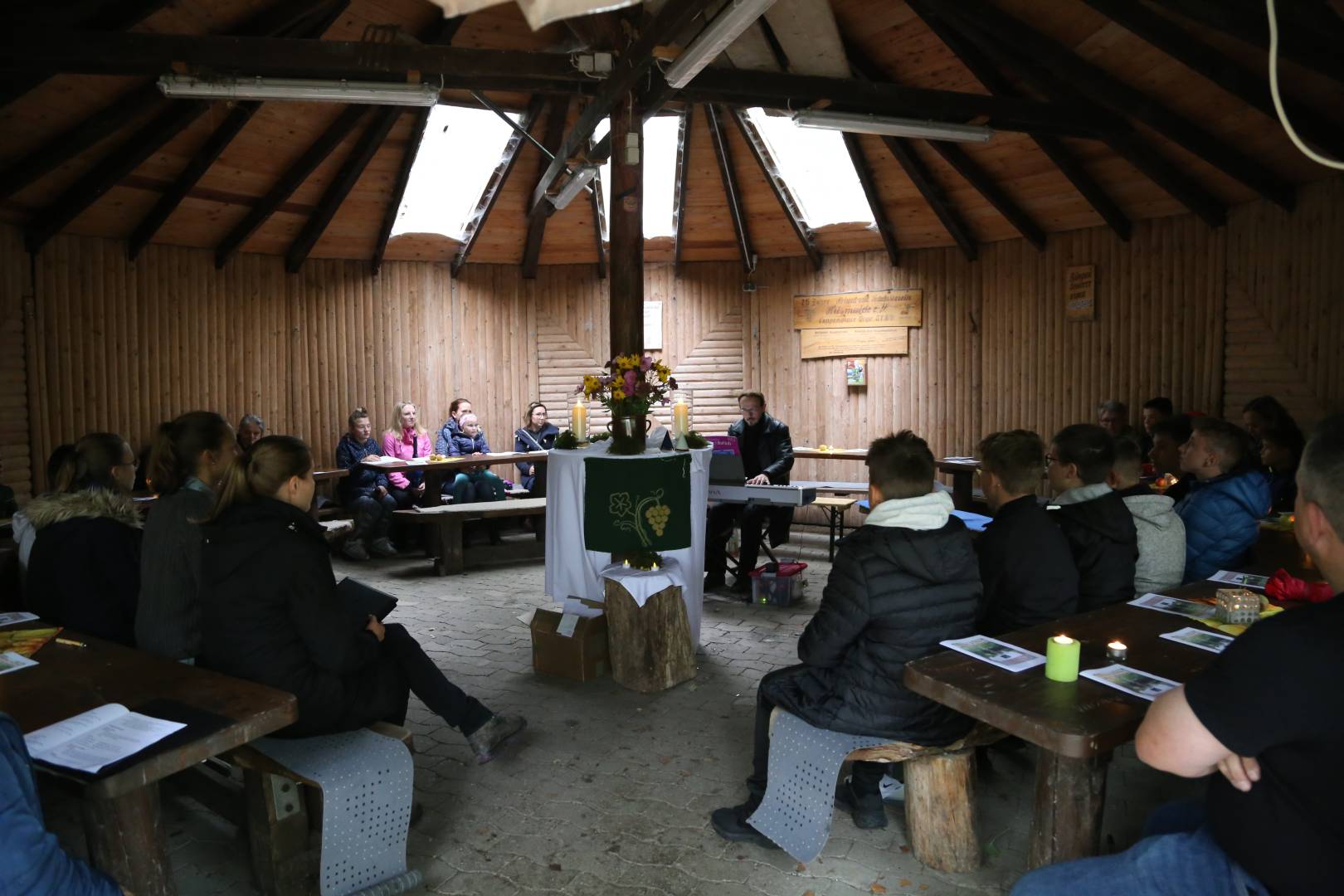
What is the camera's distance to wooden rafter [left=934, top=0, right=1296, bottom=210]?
672 centimetres

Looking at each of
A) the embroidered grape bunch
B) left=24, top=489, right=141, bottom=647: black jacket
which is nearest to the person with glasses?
left=24, top=489, right=141, bottom=647: black jacket

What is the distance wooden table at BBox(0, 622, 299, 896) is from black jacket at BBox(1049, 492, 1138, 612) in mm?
3073

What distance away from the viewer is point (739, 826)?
348 cm

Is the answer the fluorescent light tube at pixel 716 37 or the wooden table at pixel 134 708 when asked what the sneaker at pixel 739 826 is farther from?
the fluorescent light tube at pixel 716 37

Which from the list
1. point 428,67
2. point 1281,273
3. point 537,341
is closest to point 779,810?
point 428,67

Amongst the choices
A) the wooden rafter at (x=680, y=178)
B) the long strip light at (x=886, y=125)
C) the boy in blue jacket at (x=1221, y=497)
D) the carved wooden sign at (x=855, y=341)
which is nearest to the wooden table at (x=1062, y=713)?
the boy in blue jacket at (x=1221, y=497)

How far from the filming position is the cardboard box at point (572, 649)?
532cm

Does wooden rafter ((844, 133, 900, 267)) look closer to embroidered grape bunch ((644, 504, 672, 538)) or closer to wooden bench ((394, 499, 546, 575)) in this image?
wooden bench ((394, 499, 546, 575))

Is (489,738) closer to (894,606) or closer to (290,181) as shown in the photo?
(894,606)

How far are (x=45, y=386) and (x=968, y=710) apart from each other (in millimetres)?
9227

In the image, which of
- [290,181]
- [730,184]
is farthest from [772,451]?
[290,181]

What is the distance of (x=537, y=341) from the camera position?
12109 mm

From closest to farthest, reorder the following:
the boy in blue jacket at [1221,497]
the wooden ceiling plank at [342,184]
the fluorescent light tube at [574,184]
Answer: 1. the boy in blue jacket at [1221,497]
2. the fluorescent light tube at [574,184]
3. the wooden ceiling plank at [342,184]

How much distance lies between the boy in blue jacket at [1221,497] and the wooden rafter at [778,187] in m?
6.45
